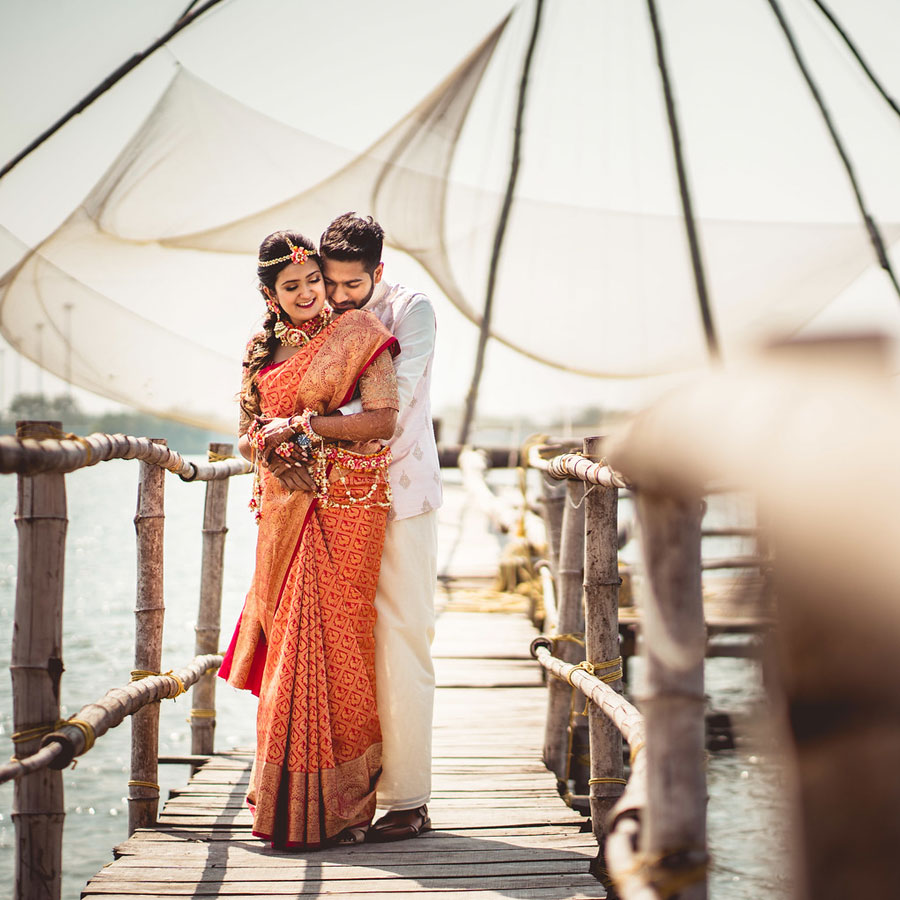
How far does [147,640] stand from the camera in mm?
2369

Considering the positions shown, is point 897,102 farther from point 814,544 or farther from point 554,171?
point 814,544

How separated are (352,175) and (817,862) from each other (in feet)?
27.8

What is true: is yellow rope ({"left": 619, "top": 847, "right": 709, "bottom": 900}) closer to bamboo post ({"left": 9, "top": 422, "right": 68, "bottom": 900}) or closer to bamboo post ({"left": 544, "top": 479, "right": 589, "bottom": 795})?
bamboo post ({"left": 9, "top": 422, "right": 68, "bottom": 900})

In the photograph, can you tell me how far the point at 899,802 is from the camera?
2.14ft

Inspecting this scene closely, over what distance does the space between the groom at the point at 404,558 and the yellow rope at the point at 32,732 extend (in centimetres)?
80

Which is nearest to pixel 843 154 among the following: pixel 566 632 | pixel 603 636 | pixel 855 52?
pixel 855 52

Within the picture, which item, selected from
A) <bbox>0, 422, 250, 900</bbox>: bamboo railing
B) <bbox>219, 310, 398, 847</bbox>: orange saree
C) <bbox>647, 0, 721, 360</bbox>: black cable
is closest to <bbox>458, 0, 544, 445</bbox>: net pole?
<bbox>647, 0, 721, 360</bbox>: black cable

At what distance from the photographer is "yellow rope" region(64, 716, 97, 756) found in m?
1.71

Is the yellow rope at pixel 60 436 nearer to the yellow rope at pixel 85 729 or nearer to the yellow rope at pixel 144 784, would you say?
the yellow rope at pixel 85 729

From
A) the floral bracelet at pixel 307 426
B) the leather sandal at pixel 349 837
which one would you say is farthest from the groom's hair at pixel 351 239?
the leather sandal at pixel 349 837

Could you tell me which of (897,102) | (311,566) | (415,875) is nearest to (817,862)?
(415,875)

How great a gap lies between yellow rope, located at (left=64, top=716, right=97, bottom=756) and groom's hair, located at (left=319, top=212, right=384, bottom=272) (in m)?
1.12

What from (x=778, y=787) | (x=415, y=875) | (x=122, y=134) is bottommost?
(x=415, y=875)

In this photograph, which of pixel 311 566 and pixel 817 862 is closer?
pixel 817 862
